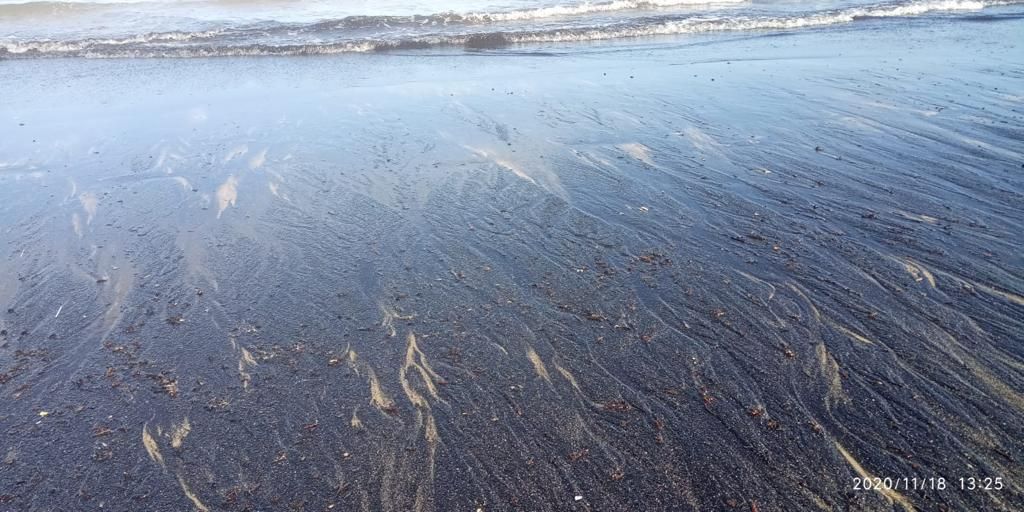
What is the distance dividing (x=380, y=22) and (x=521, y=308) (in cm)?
1793

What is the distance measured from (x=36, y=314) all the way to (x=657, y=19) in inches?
726

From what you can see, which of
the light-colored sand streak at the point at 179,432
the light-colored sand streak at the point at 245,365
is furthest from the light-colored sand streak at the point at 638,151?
the light-colored sand streak at the point at 179,432

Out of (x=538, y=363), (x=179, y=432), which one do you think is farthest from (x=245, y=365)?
(x=538, y=363)

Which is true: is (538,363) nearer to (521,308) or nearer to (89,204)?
(521,308)

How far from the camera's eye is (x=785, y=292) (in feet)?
15.6

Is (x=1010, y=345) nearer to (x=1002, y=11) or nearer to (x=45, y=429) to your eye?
(x=45, y=429)

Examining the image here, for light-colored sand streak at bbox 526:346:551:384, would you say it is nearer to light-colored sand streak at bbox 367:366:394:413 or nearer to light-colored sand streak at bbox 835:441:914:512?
light-colored sand streak at bbox 367:366:394:413

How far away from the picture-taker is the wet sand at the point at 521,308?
329cm

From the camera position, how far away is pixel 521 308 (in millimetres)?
4750

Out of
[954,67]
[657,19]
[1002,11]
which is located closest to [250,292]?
[954,67]

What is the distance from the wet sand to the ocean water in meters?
8.90

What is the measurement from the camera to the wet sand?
10.8 ft

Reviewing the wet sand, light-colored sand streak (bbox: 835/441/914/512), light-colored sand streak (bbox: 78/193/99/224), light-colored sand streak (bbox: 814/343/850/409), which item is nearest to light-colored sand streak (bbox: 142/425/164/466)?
the wet sand

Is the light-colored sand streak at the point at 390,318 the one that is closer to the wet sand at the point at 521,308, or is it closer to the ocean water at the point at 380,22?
the wet sand at the point at 521,308
